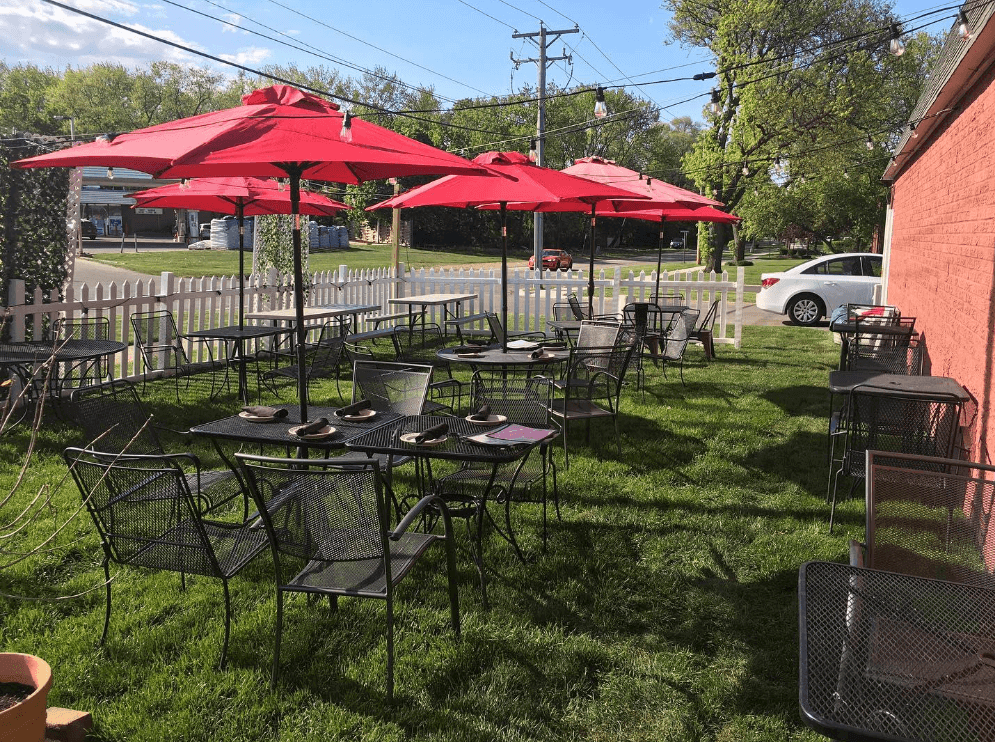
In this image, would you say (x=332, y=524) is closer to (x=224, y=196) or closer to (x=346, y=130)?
(x=346, y=130)

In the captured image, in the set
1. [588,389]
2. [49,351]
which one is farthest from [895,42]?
[49,351]

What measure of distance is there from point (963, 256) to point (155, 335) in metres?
7.81

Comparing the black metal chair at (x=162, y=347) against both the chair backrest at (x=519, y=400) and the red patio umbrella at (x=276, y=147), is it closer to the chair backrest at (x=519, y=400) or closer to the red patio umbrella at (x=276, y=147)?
the red patio umbrella at (x=276, y=147)

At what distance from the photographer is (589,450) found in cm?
685

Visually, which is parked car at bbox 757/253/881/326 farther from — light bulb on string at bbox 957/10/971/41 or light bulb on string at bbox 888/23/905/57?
light bulb on string at bbox 957/10/971/41

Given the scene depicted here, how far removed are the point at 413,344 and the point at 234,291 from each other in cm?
317

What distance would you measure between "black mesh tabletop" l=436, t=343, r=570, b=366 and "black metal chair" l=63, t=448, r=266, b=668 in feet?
11.1

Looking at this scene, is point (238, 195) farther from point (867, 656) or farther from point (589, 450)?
point (867, 656)

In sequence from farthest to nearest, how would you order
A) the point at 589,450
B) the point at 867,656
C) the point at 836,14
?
the point at 836,14 < the point at 589,450 < the point at 867,656

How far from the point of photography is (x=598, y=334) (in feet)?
26.2

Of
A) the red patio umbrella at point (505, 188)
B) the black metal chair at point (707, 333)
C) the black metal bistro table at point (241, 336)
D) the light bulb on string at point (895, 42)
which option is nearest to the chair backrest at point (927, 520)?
the red patio umbrella at point (505, 188)

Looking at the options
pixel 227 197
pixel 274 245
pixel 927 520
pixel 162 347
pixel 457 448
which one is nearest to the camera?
pixel 927 520

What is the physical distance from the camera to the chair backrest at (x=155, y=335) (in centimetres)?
880

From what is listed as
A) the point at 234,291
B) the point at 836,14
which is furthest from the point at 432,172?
the point at 836,14
